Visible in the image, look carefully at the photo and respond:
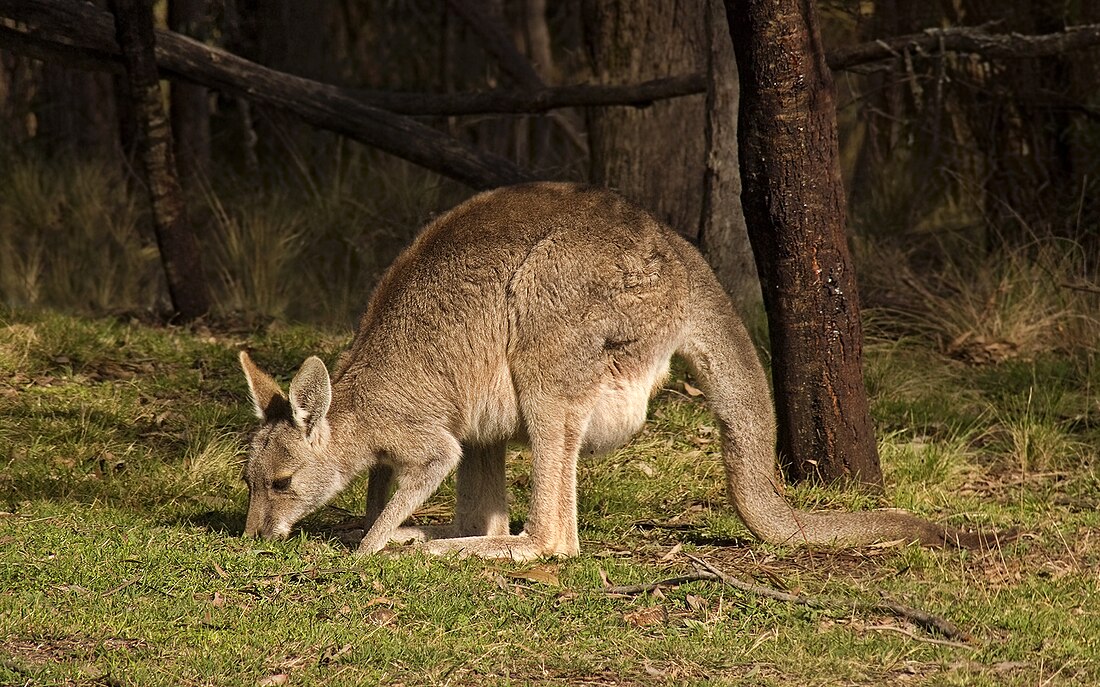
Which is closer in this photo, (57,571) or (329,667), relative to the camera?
(329,667)

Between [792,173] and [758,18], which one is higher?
[758,18]

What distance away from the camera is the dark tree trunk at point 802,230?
21.0ft

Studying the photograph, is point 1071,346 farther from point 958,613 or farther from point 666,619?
point 666,619

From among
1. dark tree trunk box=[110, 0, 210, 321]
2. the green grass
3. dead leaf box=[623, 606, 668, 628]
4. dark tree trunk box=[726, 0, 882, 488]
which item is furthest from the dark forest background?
dead leaf box=[623, 606, 668, 628]

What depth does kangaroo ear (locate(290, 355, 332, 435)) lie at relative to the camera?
5.54 meters

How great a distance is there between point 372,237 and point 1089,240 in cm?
593

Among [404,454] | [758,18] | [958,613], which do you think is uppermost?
[758,18]

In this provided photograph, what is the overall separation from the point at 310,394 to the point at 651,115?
5.03 m

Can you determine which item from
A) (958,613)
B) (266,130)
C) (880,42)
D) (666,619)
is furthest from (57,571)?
(266,130)

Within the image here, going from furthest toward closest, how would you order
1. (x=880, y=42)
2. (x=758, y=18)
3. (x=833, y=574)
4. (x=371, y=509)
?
(x=880, y=42) < (x=758, y=18) < (x=371, y=509) < (x=833, y=574)

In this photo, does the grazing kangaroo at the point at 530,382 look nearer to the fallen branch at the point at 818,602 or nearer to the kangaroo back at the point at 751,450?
the kangaroo back at the point at 751,450

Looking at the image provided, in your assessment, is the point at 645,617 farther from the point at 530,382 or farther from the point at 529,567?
the point at 530,382

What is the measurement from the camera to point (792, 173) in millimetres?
6430

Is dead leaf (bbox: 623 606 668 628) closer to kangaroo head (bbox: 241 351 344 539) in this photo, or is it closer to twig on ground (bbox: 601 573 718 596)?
twig on ground (bbox: 601 573 718 596)
